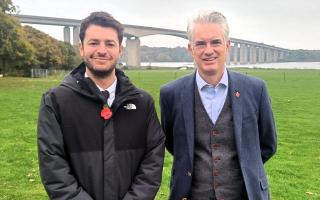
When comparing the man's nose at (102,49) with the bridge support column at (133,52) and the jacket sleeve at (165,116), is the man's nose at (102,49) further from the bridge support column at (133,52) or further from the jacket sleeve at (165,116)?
the bridge support column at (133,52)

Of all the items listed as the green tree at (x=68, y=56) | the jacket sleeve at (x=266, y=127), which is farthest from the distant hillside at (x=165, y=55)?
the jacket sleeve at (x=266, y=127)

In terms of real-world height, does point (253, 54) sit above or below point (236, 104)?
above

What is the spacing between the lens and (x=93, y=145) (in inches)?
121

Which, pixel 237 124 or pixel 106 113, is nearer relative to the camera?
pixel 106 113

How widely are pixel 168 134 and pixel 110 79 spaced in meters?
0.74

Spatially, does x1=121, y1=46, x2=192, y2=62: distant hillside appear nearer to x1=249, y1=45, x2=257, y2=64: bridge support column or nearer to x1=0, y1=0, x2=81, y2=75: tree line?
x1=249, y1=45, x2=257, y2=64: bridge support column

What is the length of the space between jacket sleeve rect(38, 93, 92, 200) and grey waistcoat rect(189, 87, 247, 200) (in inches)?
33.2

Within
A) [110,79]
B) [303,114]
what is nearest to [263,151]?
[110,79]

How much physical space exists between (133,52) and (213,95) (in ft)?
287

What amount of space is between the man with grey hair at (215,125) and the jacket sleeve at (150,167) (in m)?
0.18

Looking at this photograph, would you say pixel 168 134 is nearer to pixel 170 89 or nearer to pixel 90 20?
pixel 170 89

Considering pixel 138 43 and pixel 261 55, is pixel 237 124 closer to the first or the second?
pixel 138 43

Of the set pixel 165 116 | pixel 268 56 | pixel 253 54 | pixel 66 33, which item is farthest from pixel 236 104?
pixel 268 56

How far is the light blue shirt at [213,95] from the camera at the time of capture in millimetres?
3228
